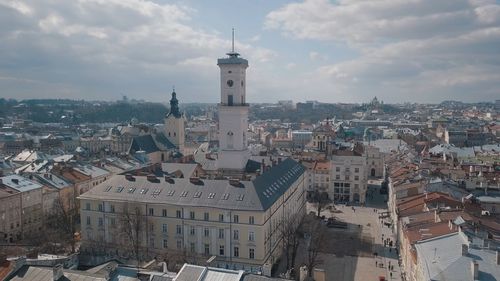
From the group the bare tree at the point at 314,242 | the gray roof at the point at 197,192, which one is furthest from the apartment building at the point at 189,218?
the bare tree at the point at 314,242

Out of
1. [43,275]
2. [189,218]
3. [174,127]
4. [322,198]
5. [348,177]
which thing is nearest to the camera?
[43,275]

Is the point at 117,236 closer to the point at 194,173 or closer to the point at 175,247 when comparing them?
the point at 175,247

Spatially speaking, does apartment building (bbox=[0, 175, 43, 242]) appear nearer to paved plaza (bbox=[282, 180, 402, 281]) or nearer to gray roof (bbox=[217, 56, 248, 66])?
gray roof (bbox=[217, 56, 248, 66])

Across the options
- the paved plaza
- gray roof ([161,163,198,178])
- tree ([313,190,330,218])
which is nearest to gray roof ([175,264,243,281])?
the paved plaza

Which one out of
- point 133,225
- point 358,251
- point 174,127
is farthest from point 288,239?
point 174,127

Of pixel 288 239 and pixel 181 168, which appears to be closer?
pixel 288 239

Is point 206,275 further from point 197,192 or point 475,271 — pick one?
point 197,192
